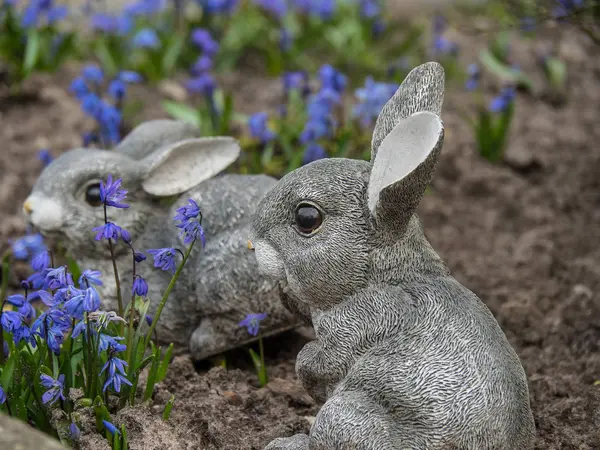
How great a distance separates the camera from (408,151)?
2.81 metres

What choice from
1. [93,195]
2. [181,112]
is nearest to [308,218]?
[93,195]

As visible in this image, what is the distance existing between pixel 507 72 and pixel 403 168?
5.63 meters

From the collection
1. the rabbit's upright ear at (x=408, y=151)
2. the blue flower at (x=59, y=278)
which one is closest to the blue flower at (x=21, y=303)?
the blue flower at (x=59, y=278)

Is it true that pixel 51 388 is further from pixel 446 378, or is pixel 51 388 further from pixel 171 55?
pixel 171 55

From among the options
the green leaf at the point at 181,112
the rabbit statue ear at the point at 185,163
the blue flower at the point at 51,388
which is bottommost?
the green leaf at the point at 181,112

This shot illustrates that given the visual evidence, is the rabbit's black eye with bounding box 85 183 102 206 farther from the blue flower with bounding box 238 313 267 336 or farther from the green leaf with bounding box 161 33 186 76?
the green leaf with bounding box 161 33 186 76

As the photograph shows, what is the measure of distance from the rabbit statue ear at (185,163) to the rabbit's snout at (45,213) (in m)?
0.40

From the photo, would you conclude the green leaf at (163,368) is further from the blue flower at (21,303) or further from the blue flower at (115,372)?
the blue flower at (21,303)

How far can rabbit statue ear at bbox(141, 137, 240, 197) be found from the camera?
4.16 m

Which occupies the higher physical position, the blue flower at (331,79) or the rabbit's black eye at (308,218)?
the rabbit's black eye at (308,218)

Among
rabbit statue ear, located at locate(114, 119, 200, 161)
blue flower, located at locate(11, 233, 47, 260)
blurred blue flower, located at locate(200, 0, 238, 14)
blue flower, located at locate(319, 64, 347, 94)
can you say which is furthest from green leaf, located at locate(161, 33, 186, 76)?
blue flower, located at locate(11, 233, 47, 260)

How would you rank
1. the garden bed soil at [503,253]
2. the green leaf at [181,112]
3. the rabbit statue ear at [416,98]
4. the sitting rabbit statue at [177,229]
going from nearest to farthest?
the rabbit statue ear at [416,98] → the garden bed soil at [503,253] → the sitting rabbit statue at [177,229] → the green leaf at [181,112]

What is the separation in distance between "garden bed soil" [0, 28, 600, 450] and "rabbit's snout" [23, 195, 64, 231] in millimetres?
842

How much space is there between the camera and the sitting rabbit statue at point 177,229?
395cm
